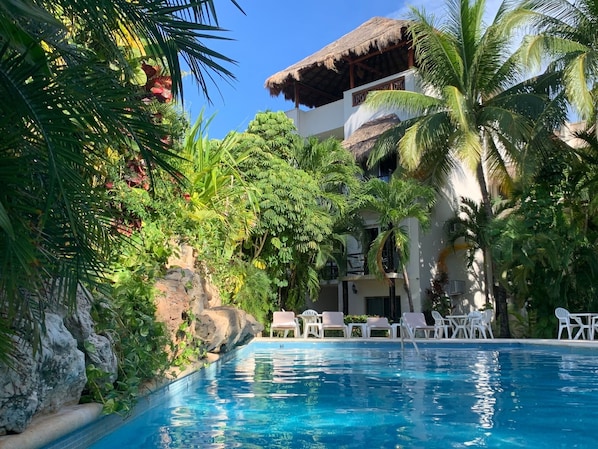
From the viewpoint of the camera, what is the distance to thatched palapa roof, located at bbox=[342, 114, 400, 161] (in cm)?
2034

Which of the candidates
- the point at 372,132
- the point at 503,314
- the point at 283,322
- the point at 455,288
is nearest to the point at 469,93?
the point at 372,132

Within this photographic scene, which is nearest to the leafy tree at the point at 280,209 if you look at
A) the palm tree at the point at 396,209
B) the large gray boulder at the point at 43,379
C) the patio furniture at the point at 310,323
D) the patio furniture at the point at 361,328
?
the patio furniture at the point at 310,323

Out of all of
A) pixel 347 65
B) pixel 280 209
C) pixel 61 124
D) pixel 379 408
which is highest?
pixel 347 65

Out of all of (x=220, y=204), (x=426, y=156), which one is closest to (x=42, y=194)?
(x=220, y=204)

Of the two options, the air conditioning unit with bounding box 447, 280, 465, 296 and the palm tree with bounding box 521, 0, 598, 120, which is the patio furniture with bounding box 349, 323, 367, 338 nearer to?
the air conditioning unit with bounding box 447, 280, 465, 296

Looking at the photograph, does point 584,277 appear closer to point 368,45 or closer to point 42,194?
point 368,45

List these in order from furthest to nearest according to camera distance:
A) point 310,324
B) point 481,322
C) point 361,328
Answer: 1. point 361,328
2. point 310,324
3. point 481,322

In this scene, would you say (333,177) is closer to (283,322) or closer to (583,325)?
(283,322)

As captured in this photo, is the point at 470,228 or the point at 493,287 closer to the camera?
the point at 493,287

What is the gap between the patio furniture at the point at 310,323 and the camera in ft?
56.1

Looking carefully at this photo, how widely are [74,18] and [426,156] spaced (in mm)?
15553

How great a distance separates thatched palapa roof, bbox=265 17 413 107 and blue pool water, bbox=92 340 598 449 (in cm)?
1428

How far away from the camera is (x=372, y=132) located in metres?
21.0

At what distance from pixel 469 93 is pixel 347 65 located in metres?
7.80
